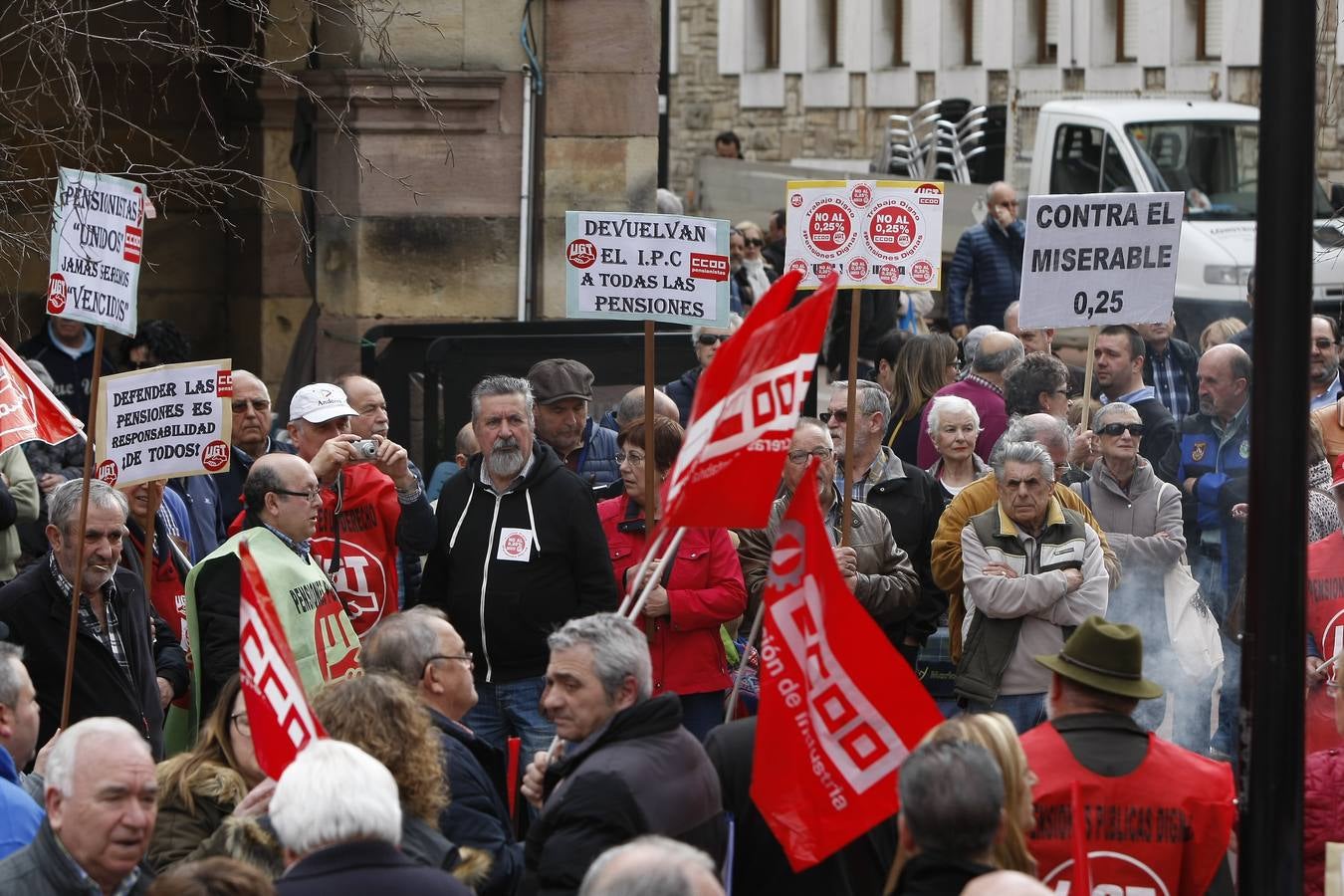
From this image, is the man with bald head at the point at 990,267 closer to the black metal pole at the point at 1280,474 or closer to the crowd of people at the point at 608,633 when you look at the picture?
the crowd of people at the point at 608,633

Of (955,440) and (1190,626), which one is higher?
(955,440)

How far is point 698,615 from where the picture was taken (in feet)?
24.8

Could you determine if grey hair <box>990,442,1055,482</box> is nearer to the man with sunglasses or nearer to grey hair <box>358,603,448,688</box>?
the man with sunglasses

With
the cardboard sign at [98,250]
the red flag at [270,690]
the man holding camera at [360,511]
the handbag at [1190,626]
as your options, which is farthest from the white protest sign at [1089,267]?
the red flag at [270,690]

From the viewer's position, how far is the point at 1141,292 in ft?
29.8

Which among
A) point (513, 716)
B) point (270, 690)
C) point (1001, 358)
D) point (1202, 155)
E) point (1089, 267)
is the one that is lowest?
point (513, 716)

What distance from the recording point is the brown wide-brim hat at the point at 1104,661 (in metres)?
5.36

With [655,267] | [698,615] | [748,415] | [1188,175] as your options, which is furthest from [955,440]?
[1188,175]

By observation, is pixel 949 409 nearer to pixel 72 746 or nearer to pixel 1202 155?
pixel 72 746

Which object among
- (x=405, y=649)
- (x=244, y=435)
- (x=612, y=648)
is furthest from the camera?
(x=244, y=435)

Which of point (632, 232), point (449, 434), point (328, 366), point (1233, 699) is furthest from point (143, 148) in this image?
point (1233, 699)

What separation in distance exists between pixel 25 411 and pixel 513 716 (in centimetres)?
217

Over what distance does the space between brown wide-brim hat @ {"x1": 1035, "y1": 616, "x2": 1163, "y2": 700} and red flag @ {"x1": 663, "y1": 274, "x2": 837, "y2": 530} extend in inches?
34.7

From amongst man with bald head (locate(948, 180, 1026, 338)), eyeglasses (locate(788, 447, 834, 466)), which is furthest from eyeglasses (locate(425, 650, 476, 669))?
man with bald head (locate(948, 180, 1026, 338))
